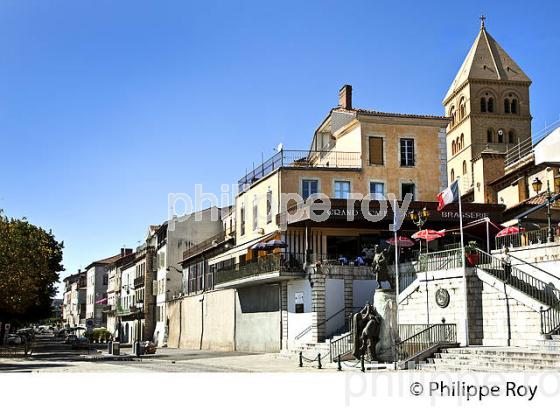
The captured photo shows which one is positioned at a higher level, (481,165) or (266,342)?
(481,165)

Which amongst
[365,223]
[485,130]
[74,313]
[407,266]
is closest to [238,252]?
[365,223]

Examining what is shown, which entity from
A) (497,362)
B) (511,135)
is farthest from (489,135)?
(497,362)

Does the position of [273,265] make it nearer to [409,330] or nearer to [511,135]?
→ [409,330]

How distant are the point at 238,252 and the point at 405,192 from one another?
1085 centimetres

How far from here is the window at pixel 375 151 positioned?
4022 centimetres

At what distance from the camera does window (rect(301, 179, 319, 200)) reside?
128 feet

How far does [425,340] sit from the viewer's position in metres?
25.4

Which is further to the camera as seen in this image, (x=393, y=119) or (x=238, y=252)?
(x=238, y=252)

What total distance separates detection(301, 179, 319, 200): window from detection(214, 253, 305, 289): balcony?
4067 millimetres

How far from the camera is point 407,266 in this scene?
31594 mm

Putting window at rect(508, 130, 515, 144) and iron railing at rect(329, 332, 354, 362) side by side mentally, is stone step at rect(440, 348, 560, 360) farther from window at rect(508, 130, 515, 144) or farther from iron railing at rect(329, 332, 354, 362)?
window at rect(508, 130, 515, 144)

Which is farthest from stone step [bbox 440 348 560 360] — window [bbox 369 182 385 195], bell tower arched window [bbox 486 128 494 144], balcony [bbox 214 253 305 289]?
bell tower arched window [bbox 486 128 494 144]

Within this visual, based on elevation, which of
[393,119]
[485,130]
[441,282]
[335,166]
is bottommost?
[441,282]
